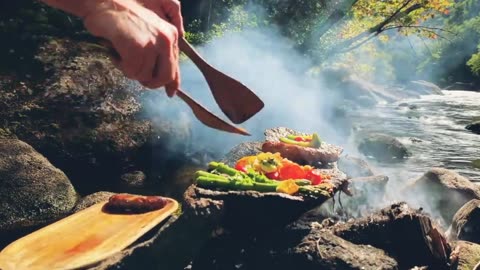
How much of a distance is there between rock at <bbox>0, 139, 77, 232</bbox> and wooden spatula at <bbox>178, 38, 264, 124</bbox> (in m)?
7.23

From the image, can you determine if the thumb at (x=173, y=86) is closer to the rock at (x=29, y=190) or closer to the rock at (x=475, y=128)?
the rock at (x=29, y=190)

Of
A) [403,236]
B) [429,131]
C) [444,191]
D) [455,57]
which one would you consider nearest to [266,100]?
[429,131]

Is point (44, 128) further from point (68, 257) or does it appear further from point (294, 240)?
point (294, 240)

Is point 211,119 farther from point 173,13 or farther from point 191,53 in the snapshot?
point 173,13

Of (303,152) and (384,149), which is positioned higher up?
(384,149)

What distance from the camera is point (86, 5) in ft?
4.20

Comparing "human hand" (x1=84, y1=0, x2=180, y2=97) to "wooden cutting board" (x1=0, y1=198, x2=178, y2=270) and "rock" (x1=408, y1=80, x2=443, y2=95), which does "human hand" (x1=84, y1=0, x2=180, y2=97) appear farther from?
"rock" (x1=408, y1=80, x2=443, y2=95)

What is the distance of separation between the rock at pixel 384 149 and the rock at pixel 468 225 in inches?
287

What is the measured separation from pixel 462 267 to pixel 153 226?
3.86 metres

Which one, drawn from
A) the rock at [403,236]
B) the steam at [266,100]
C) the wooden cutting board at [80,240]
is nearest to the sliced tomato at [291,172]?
the rock at [403,236]

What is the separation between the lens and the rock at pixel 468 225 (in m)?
7.91

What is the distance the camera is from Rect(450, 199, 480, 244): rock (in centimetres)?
791

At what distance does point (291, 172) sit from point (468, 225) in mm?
3244

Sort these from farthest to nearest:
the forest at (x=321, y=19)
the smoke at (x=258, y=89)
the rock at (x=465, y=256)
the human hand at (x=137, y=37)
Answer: the forest at (x=321, y=19), the smoke at (x=258, y=89), the rock at (x=465, y=256), the human hand at (x=137, y=37)
